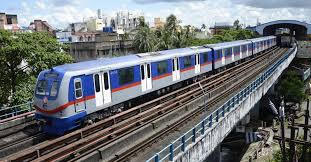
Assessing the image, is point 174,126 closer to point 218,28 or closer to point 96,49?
point 96,49

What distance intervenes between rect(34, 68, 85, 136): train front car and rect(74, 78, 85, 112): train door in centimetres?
38

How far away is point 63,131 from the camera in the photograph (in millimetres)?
14797

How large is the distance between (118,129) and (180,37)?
4605cm

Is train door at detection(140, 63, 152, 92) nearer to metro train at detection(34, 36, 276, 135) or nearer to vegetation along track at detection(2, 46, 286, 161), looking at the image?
metro train at detection(34, 36, 276, 135)

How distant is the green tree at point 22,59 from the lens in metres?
22.4

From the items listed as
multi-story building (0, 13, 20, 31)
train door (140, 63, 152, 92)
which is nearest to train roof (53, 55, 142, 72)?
train door (140, 63, 152, 92)

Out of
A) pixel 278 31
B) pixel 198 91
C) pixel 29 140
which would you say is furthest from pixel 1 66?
pixel 278 31

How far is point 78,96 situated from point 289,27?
8911 cm

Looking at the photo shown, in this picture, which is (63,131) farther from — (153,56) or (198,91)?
(198,91)

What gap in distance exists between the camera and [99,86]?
54.3ft

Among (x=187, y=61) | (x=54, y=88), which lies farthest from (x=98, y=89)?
(x=187, y=61)

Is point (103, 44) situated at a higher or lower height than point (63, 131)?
higher

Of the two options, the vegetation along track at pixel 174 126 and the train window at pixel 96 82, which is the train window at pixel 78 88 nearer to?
the train window at pixel 96 82

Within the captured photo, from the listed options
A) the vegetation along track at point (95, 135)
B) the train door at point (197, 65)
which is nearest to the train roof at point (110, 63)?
the train door at point (197, 65)
